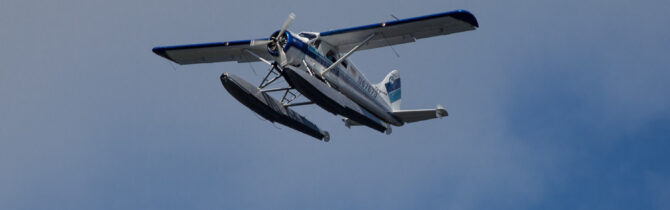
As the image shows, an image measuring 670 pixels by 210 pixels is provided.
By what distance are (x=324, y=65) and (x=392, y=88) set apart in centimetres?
497

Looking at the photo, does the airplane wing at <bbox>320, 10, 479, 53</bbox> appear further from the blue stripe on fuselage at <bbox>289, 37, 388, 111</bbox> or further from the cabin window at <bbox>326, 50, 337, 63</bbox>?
the blue stripe on fuselage at <bbox>289, 37, 388, 111</bbox>

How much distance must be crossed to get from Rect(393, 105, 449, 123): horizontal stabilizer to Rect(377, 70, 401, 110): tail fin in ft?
5.08

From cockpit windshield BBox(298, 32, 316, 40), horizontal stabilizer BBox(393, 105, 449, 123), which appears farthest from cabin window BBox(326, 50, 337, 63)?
horizontal stabilizer BBox(393, 105, 449, 123)

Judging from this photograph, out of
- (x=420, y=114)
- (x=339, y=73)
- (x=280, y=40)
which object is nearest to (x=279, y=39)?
(x=280, y=40)

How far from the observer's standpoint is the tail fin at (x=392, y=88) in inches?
1268

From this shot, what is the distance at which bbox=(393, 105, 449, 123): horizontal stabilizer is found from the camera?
2975 centimetres

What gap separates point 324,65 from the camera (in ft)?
93.6

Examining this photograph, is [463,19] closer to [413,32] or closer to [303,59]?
[413,32]

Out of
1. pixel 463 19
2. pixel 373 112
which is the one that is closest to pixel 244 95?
pixel 373 112

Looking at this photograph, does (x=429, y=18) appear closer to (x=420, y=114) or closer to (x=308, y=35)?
(x=308, y=35)

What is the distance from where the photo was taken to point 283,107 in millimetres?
29188

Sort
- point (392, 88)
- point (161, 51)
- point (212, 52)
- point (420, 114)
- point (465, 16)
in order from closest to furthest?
point (465, 16)
point (420, 114)
point (212, 52)
point (161, 51)
point (392, 88)

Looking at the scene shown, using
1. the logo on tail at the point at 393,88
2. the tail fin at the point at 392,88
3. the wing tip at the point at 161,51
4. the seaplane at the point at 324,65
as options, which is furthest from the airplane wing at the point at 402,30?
the wing tip at the point at 161,51

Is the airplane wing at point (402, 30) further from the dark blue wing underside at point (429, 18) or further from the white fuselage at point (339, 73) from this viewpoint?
the white fuselage at point (339, 73)
